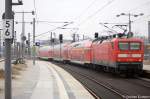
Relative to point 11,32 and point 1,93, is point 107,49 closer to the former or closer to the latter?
point 1,93

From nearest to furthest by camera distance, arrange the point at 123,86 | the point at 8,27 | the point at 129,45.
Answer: the point at 8,27 → the point at 123,86 → the point at 129,45

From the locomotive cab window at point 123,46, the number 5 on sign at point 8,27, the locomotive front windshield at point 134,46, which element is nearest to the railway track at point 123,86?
the locomotive cab window at point 123,46

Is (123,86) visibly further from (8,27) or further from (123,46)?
(8,27)

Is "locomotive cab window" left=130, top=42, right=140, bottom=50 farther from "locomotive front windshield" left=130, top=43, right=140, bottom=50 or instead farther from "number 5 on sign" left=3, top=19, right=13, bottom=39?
"number 5 on sign" left=3, top=19, right=13, bottom=39

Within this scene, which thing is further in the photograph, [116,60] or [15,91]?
[116,60]

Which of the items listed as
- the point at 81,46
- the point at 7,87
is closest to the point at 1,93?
the point at 7,87

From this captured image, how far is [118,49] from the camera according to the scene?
A: 33938 mm

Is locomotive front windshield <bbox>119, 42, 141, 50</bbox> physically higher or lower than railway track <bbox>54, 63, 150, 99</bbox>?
higher

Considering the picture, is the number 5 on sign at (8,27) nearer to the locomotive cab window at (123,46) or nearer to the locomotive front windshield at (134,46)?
the locomotive cab window at (123,46)

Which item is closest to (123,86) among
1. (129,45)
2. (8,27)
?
(129,45)

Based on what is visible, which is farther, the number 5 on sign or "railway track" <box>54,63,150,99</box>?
"railway track" <box>54,63,150,99</box>

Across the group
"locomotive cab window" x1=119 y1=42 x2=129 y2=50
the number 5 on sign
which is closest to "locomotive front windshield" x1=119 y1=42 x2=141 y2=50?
"locomotive cab window" x1=119 y1=42 x2=129 y2=50

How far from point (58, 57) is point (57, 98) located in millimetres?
68559

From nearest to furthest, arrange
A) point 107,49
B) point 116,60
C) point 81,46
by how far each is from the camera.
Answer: point 116,60 → point 107,49 → point 81,46
